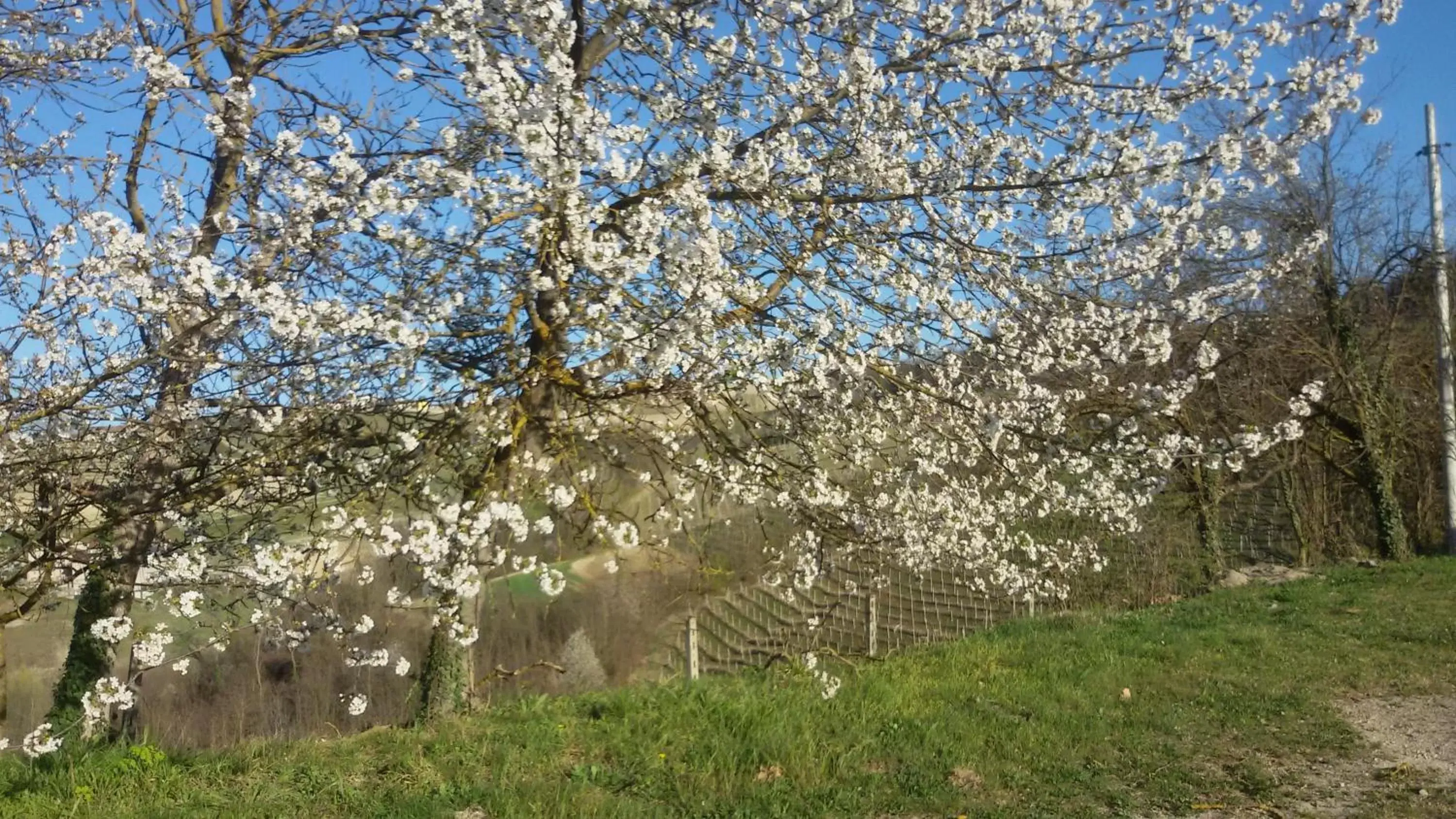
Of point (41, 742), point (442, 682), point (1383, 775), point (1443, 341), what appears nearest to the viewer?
point (41, 742)

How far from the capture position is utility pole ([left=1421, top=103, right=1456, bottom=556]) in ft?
51.0

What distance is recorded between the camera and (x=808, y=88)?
548 centimetres

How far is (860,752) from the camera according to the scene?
612cm

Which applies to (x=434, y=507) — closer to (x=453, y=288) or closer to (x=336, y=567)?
(x=336, y=567)

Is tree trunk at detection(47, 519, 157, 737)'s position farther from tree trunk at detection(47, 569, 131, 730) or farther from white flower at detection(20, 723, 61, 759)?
white flower at detection(20, 723, 61, 759)

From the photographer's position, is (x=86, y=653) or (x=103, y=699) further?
(x=86, y=653)

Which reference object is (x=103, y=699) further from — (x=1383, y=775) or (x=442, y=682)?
(x=1383, y=775)

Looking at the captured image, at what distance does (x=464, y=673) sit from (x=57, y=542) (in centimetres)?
267

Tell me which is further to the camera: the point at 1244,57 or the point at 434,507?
the point at 1244,57

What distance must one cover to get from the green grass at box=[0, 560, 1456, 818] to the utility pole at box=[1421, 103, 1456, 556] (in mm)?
8070

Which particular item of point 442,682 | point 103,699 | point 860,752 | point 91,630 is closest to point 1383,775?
point 860,752

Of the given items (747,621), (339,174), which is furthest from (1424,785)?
(747,621)

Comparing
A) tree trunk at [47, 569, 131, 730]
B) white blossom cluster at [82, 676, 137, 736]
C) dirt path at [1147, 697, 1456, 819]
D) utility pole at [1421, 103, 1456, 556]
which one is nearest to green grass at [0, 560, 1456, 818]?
dirt path at [1147, 697, 1456, 819]

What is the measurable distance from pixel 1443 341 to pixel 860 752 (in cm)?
1448
